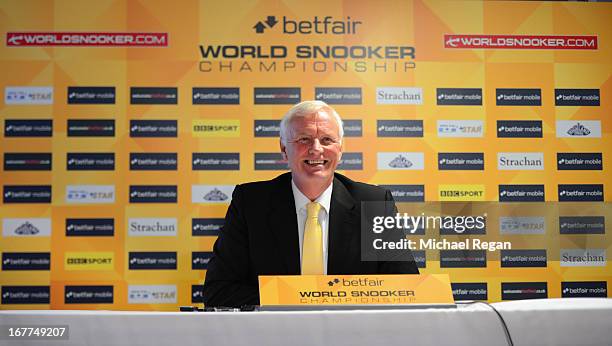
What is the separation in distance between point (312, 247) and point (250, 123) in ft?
5.90

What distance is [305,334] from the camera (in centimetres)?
102

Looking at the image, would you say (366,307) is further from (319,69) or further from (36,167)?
(36,167)

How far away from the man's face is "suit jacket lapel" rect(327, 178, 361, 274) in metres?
0.10

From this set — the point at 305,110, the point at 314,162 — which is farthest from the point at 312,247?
the point at 305,110

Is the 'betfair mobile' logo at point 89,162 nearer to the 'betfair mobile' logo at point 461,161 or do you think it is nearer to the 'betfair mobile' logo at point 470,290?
the 'betfair mobile' logo at point 461,161

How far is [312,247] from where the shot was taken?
2121 mm

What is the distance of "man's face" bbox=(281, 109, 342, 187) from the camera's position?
2260 mm

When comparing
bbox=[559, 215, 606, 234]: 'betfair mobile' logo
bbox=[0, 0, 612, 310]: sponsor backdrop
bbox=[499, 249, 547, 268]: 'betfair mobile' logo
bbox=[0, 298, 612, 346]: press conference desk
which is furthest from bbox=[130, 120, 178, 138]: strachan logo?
bbox=[0, 298, 612, 346]: press conference desk

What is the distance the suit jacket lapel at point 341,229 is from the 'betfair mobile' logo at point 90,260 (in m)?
2.01

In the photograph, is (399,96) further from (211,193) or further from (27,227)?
(27,227)

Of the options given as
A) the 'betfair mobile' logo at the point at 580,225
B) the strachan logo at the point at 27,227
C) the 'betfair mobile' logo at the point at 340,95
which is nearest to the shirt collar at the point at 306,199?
the 'betfair mobile' logo at the point at 340,95

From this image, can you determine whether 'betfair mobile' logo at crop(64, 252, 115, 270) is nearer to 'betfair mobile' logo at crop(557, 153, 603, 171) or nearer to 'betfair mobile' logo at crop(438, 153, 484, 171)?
'betfair mobile' logo at crop(438, 153, 484, 171)

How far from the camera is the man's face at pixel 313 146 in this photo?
7.41 feet

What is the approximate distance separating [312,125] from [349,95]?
1.58 meters
